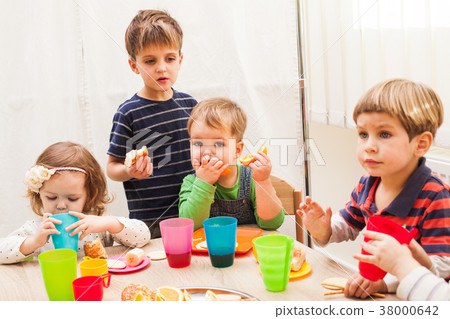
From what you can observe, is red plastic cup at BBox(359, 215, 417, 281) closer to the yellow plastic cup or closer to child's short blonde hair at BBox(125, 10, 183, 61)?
the yellow plastic cup

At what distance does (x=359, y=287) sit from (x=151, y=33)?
28.3 inches

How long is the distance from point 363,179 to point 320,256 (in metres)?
0.15

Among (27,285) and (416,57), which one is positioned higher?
(416,57)

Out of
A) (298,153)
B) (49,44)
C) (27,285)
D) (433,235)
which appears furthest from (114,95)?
(433,235)

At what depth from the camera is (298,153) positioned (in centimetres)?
144

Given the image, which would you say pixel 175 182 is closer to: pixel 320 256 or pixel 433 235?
pixel 320 256

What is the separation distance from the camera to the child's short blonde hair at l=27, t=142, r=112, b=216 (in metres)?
1.03

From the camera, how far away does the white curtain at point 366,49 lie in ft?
3.18

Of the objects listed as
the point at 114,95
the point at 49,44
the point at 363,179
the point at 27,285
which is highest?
the point at 49,44

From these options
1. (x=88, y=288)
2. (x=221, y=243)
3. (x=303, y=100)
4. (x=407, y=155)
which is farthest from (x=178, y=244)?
(x=303, y=100)

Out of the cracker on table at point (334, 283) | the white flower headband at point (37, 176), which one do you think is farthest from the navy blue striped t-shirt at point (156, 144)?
the cracker on table at point (334, 283)

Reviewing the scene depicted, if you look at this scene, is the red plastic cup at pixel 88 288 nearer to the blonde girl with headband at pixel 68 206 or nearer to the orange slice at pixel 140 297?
the orange slice at pixel 140 297

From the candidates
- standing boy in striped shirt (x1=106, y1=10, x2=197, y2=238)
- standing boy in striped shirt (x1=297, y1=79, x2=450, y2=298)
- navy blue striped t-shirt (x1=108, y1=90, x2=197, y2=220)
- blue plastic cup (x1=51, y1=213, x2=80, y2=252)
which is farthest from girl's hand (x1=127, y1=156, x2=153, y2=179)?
standing boy in striped shirt (x1=297, y1=79, x2=450, y2=298)

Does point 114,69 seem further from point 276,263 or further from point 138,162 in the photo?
point 276,263
